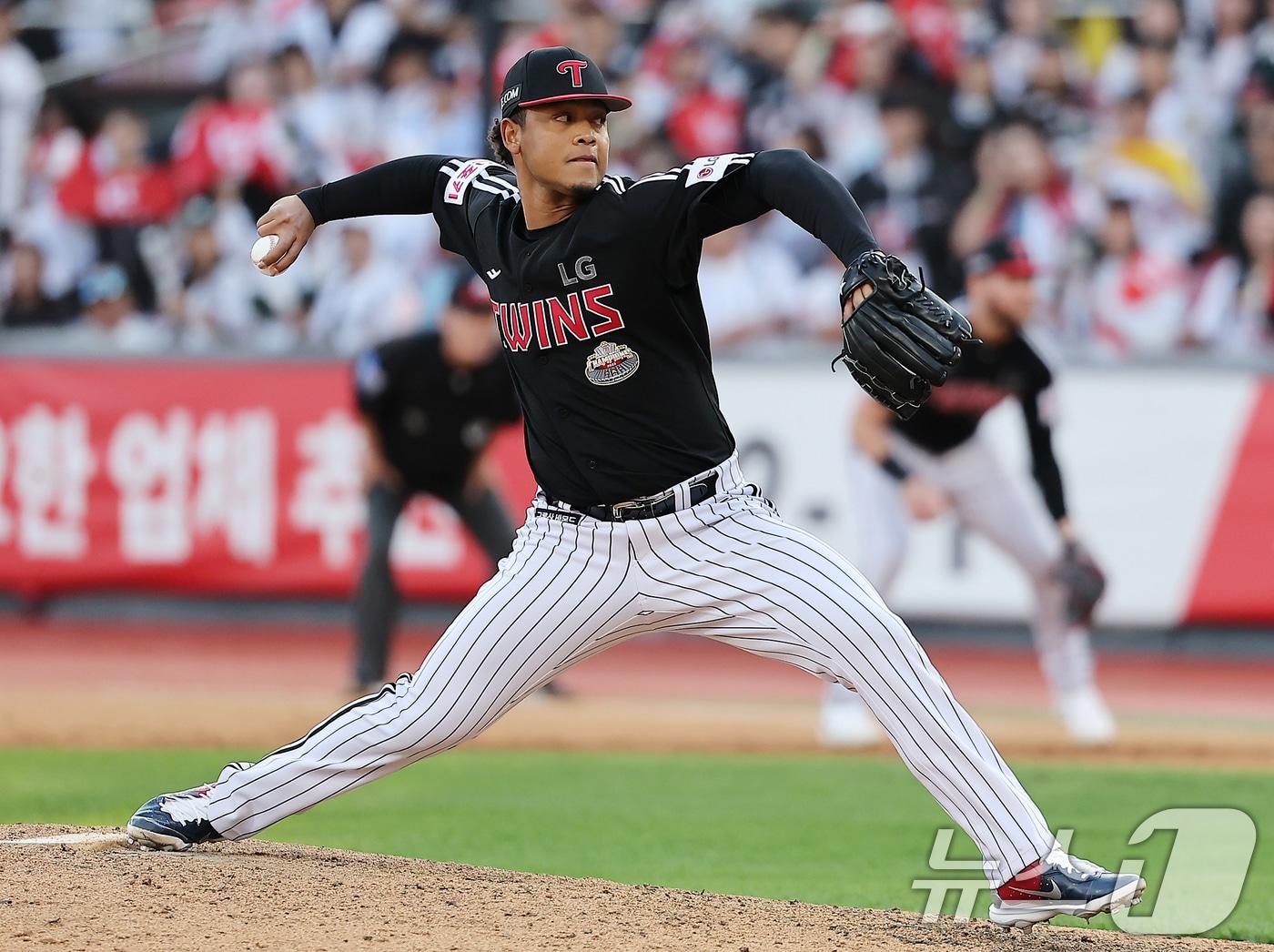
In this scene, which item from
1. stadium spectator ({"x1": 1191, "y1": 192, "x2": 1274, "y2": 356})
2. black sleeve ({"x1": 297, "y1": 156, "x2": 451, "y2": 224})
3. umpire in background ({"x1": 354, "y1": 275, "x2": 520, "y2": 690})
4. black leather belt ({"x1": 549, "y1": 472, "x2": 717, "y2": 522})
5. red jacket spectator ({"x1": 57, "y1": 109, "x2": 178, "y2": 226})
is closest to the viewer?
black leather belt ({"x1": 549, "y1": 472, "x2": 717, "y2": 522})

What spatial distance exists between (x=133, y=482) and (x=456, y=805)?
611 cm

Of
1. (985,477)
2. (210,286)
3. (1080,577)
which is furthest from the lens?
(210,286)

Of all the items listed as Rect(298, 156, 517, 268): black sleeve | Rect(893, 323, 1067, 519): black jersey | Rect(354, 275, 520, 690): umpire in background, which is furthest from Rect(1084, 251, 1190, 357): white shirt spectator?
Rect(298, 156, 517, 268): black sleeve

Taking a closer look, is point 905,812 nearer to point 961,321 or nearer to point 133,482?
point 961,321

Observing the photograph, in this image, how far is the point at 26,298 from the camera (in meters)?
13.6

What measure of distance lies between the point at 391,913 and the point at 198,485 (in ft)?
26.9

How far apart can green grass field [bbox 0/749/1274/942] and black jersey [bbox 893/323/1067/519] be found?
51.6 inches

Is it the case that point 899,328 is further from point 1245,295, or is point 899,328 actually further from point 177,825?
point 1245,295

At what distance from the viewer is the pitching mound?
4051 millimetres

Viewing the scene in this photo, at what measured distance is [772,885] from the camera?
213 inches

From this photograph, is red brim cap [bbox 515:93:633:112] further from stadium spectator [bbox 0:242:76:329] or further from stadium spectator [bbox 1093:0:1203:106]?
stadium spectator [bbox 0:242:76:329]

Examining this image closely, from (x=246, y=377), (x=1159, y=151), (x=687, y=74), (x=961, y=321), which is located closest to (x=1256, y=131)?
(x=1159, y=151)

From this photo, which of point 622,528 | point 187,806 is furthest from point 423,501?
point 622,528

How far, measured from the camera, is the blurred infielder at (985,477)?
26.3 feet
